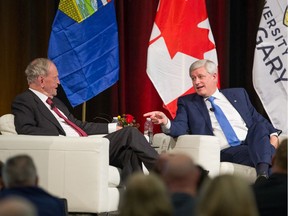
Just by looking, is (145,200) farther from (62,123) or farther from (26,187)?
(62,123)

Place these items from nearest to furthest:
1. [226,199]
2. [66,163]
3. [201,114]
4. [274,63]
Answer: [226,199] < [66,163] < [201,114] < [274,63]

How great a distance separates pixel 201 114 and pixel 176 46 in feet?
3.95

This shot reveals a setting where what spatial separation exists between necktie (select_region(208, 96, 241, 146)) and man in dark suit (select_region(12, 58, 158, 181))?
0.82 m

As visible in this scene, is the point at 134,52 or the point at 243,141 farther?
the point at 134,52

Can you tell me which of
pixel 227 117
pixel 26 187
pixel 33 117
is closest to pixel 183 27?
pixel 227 117

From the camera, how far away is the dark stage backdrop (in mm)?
7641

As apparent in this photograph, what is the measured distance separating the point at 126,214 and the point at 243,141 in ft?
12.9

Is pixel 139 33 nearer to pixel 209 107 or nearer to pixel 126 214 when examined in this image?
pixel 209 107

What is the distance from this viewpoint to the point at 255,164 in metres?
5.88

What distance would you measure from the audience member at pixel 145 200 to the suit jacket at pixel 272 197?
746mm

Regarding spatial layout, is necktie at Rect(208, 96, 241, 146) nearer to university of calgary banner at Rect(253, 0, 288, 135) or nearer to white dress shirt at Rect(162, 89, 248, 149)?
white dress shirt at Rect(162, 89, 248, 149)

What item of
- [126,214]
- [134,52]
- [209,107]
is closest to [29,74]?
[209,107]

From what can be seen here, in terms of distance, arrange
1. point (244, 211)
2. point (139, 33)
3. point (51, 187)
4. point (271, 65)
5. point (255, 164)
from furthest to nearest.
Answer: point (139, 33), point (271, 65), point (255, 164), point (51, 187), point (244, 211)

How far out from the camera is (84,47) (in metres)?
7.11
